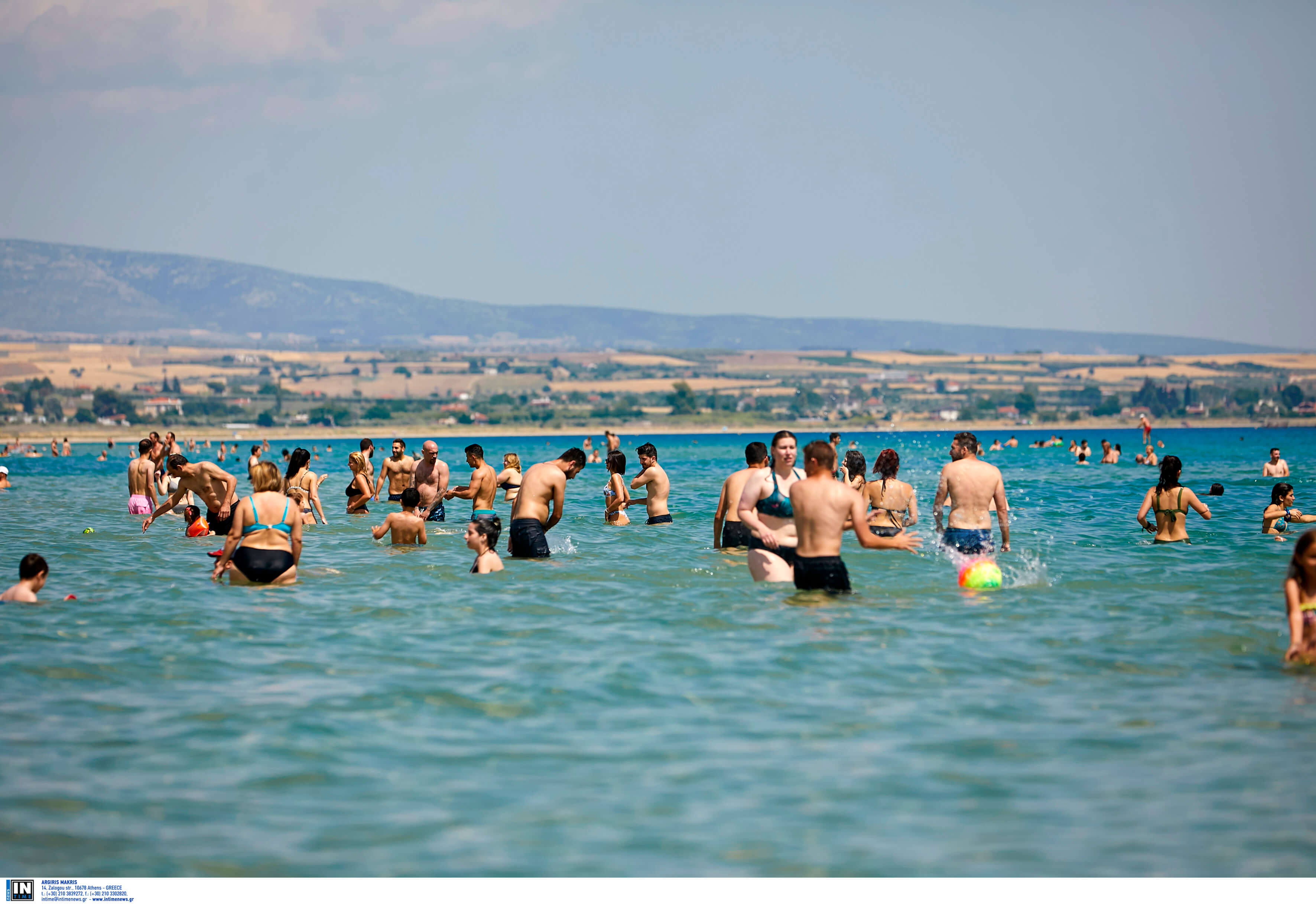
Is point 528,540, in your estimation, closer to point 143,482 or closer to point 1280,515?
point 1280,515

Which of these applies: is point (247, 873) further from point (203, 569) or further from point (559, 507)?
point (203, 569)

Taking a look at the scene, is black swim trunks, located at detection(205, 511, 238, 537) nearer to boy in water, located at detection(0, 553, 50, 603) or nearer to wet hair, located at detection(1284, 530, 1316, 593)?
boy in water, located at detection(0, 553, 50, 603)

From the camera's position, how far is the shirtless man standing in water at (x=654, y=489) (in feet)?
75.3

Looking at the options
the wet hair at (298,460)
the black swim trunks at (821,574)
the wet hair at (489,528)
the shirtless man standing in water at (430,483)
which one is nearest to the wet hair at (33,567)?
the wet hair at (489,528)

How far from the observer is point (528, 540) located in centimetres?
1773

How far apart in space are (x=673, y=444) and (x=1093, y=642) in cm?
13533

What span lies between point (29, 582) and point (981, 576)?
1109 cm

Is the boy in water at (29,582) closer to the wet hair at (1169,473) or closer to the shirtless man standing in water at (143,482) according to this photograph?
the shirtless man standing in water at (143,482)

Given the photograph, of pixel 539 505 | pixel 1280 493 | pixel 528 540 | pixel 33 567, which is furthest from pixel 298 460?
pixel 1280 493

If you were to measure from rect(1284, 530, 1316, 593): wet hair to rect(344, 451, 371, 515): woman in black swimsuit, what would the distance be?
63.9 ft

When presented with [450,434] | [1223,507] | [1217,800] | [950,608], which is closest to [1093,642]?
[950,608]

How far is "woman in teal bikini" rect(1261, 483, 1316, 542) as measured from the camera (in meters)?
21.7

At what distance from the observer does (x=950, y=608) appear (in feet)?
45.8

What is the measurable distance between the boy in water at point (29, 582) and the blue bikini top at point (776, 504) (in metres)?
7.77
